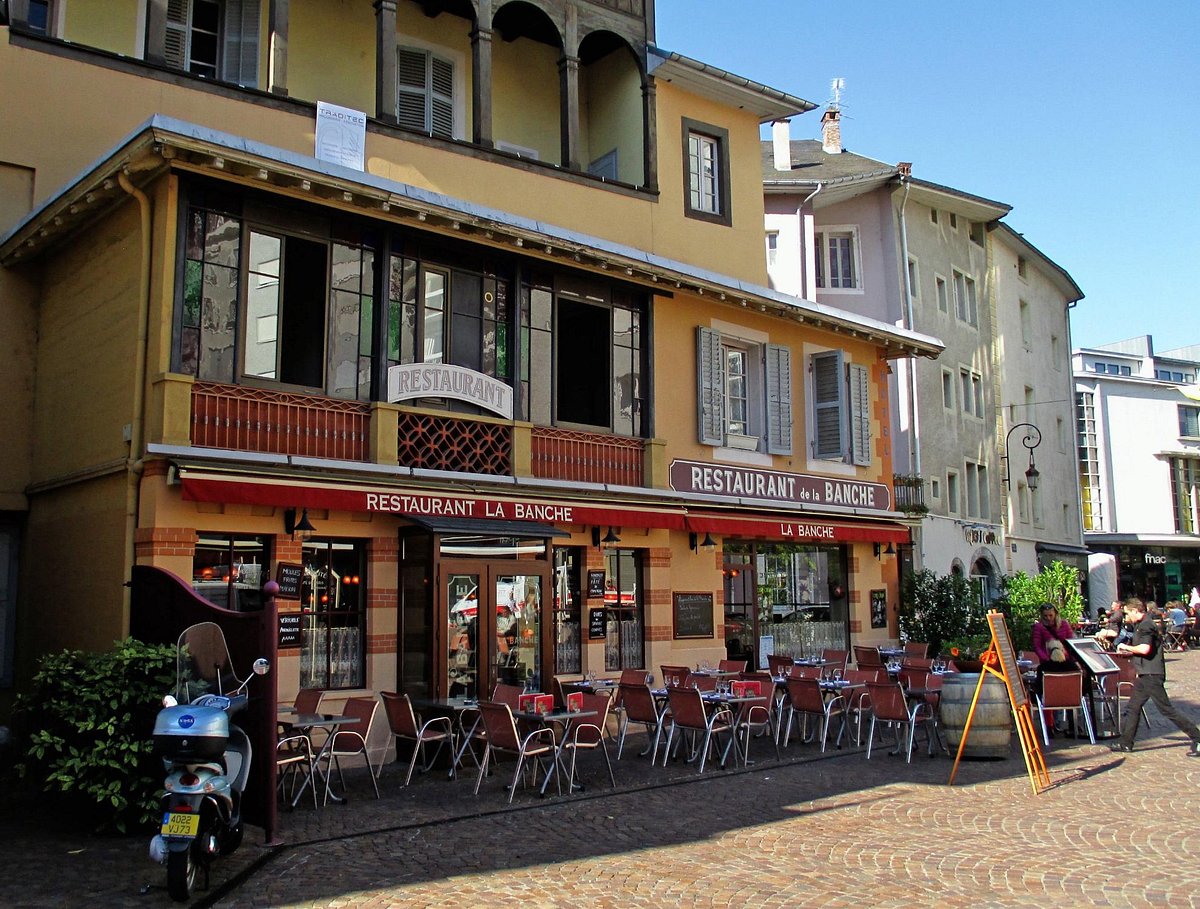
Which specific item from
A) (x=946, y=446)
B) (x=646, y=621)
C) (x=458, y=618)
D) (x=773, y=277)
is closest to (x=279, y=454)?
(x=458, y=618)

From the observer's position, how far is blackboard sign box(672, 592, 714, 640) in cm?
1477

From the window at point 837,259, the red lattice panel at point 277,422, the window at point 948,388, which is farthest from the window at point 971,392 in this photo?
the red lattice panel at point 277,422

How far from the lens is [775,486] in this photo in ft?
52.7

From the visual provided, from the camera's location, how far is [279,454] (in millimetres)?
10727

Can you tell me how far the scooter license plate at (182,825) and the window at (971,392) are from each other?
24.0 m

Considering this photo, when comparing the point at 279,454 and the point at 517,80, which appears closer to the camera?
the point at 279,454

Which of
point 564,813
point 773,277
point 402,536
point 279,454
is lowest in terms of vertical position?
point 564,813

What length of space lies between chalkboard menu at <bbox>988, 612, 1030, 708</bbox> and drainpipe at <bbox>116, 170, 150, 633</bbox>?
7.92 meters

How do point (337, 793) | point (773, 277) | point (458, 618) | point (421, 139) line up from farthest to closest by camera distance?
point (773, 277)
point (421, 139)
point (458, 618)
point (337, 793)

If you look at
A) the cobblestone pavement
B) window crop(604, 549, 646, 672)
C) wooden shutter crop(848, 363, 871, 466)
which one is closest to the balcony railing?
wooden shutter crop(848, 363, 871, 466)

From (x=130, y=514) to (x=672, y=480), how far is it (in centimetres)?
701

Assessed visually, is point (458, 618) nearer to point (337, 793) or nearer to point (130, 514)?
point (337, 793)

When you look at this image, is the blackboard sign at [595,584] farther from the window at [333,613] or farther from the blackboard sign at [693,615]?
the window at [333,613]

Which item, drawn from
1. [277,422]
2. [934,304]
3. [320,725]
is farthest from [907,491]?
[320,725]
